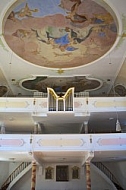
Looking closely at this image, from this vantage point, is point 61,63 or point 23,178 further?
point 23,178

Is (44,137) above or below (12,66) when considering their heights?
below

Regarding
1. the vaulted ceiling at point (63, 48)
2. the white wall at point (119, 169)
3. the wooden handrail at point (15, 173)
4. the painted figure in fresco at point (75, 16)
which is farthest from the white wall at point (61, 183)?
the painted figure in fresco at point (75, 16)

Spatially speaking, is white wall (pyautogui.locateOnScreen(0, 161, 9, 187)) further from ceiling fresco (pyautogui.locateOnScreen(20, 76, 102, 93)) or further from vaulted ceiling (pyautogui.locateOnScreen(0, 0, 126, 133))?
ceiling fresco (pyautogui.locateOnScreen(20, 76, 102, 93))

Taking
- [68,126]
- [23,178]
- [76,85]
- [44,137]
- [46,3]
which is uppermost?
[46,3]

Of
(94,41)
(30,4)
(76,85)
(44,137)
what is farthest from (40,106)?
(30,4)

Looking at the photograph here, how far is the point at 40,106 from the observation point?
16.1 metres

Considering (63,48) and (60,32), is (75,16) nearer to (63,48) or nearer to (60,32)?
(60,32)

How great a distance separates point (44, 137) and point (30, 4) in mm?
Result: 7241

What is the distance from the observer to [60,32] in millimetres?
12719

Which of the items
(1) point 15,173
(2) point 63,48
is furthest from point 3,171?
(2) point 63,48

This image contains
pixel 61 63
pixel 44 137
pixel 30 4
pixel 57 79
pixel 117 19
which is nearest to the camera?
pixel 30 4

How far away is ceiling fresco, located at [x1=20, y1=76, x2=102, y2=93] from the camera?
1742 cm

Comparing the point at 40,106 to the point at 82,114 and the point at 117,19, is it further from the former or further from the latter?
the point at 117,19

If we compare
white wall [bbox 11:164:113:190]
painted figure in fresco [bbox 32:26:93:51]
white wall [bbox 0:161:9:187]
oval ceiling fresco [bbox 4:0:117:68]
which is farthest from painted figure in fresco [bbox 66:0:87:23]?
white wall [bbox 0:161:9:187]
